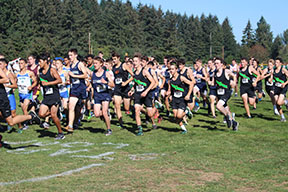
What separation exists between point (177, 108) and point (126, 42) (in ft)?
258

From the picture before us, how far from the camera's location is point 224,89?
12.0m

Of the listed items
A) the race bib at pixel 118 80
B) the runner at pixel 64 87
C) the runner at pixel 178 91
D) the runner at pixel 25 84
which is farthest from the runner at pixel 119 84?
the runner at pixel 25 84

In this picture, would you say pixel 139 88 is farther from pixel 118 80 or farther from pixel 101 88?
pixel 118 80

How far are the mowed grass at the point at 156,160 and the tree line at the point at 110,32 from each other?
52.8 meters

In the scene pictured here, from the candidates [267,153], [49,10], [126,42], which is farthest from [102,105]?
[126,42]

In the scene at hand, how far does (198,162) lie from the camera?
7770 millimetres

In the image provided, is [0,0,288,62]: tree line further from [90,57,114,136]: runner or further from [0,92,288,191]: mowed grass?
[0,92,288,191]: mowed grass

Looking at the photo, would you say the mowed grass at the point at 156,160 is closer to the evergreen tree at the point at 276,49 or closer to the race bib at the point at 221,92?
the race bib at the point at 221,92

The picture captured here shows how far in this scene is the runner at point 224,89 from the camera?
38.3 ft

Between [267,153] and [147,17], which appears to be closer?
[267,153]

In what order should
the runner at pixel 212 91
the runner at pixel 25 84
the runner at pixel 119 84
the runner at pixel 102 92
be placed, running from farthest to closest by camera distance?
the runner at pixel 212 91 → the runner at pixel 119 84 → the runner at pixel 25 84 → the runner at pixel 102 92

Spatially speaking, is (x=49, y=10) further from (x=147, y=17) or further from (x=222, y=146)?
(x=222, y=146)

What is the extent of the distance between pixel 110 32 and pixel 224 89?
77042 mm

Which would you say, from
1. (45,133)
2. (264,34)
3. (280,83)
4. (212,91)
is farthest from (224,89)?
(264,34)
